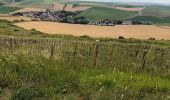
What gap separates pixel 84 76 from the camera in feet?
23.5

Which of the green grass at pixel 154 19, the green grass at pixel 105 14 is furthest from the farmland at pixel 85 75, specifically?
A: the green grass at pixel 154 19

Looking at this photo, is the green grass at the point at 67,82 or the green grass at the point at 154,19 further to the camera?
the green grass at the point at 154,19

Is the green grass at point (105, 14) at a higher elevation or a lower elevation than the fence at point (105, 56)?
lower

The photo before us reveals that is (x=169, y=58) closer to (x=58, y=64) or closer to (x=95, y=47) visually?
(x=95, y=47)

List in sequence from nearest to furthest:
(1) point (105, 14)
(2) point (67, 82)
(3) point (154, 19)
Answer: (2) point (67, 82) < (3) point (154, 19) < (1) point (105, 14)

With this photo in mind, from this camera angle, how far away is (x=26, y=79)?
6887 millimetres

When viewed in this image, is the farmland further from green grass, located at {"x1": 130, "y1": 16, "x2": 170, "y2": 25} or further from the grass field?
green grass, located at {"x1": 130, "y1": 16, "x2": 170, "y2": 25}

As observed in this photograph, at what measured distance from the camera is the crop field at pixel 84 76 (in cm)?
641

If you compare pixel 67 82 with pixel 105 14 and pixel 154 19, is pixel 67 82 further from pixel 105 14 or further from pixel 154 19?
pixel 105 14

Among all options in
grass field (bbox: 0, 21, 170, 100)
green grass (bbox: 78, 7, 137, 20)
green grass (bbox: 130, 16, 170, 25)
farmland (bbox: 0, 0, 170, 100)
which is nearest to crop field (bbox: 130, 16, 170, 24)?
green grass (bbox: 130, 16, 170, 25)

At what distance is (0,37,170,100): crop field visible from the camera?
6414mm

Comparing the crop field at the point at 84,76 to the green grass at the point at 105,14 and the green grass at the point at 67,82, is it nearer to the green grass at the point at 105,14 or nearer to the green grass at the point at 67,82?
the green grass at the point at 67,82

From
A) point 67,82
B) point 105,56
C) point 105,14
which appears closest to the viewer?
point 67,82

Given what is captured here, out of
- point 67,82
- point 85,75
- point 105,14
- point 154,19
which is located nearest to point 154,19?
point 154,19
